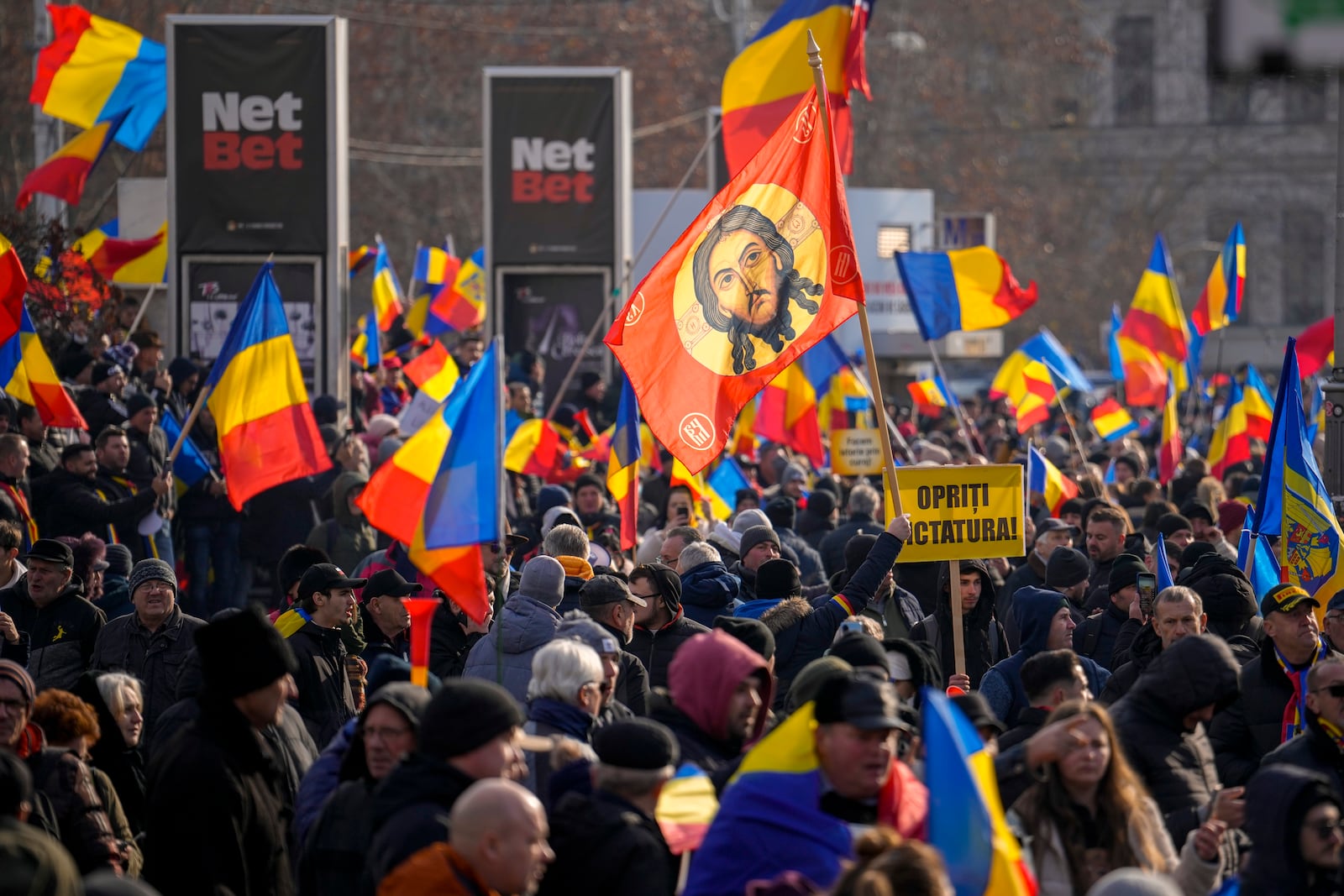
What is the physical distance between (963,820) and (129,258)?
52.9 ft

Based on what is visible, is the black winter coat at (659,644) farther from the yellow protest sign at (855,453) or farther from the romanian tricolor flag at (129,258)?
the romanian tricolor flag at (129,258)

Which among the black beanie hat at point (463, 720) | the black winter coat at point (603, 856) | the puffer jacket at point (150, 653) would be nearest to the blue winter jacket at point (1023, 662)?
the black winter coat at point (603, 856)

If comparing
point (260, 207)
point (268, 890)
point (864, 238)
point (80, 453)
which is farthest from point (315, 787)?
point (864, 238)

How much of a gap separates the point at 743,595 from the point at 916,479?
1.77 metres

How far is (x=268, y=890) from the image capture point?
550cm

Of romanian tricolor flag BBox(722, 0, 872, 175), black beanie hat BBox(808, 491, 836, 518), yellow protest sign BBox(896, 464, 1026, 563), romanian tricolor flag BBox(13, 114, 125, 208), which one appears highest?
romanian tricolor flag BBox(722, 0, 872, 175)

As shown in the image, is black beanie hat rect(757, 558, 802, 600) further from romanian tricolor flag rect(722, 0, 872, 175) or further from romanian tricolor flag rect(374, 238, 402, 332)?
romanian tricolor flag rect(374, 238, 402, 332)

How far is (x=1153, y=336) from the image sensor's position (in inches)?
748

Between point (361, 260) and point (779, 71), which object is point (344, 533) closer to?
point (779, 71)

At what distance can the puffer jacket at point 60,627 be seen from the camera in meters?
8.50

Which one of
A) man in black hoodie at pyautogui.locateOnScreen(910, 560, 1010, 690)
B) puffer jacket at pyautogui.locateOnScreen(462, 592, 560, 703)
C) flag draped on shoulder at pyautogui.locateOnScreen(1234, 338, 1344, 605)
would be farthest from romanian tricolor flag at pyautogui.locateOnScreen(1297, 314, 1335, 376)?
puffer jacket at pyautogui.locateOnScreen(462, 592, 560, 703)

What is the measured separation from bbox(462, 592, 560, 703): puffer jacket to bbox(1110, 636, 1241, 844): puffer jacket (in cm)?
228

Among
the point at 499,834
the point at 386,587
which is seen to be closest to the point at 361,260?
the point at 386,587

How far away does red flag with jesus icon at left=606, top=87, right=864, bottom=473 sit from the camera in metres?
8.55
